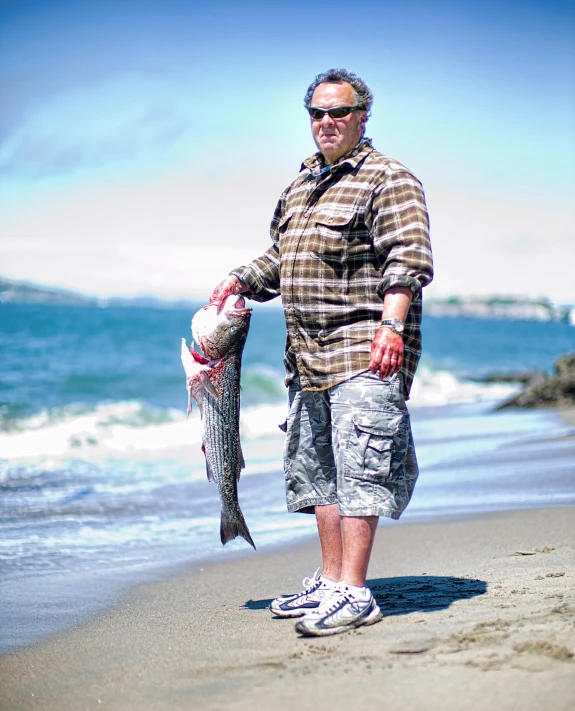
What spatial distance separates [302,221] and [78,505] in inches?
→ 204

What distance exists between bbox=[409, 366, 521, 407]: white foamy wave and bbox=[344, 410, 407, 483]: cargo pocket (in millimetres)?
17376

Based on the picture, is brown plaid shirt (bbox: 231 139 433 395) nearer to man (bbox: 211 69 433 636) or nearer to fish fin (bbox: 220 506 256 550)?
man (bbox: 211 69 433 636)

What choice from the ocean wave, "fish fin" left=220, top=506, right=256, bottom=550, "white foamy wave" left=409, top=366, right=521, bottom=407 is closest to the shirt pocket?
"fish fin" left=220, top=506, right=256, bottom=550

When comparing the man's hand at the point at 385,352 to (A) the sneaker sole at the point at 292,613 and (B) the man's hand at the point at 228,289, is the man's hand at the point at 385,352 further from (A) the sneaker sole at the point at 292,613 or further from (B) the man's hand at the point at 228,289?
(A) the sneaker sole at the point at 292,613

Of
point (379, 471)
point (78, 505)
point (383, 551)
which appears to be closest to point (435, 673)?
point (379, 471)

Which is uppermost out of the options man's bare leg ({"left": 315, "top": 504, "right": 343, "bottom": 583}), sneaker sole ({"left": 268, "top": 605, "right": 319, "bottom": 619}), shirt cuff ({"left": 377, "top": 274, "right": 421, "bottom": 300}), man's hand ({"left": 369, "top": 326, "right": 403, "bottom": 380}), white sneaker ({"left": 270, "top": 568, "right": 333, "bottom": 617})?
shirt cuff ({"left": 377, "top": 274, "right": 421, "bottom": 300})

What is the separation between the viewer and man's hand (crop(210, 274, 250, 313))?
429 cm

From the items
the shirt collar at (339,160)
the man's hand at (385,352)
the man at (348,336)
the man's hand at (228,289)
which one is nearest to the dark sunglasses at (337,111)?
the man at (348,336)

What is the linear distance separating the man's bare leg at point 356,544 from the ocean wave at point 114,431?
7.56 metres

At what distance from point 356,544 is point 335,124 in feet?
6.23

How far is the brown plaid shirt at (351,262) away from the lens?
11.8 feet

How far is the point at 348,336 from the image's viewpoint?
371 cm

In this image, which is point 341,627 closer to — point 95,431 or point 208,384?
point 208,384

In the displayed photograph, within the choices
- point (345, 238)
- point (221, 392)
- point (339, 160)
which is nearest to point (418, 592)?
point (221, 392)
